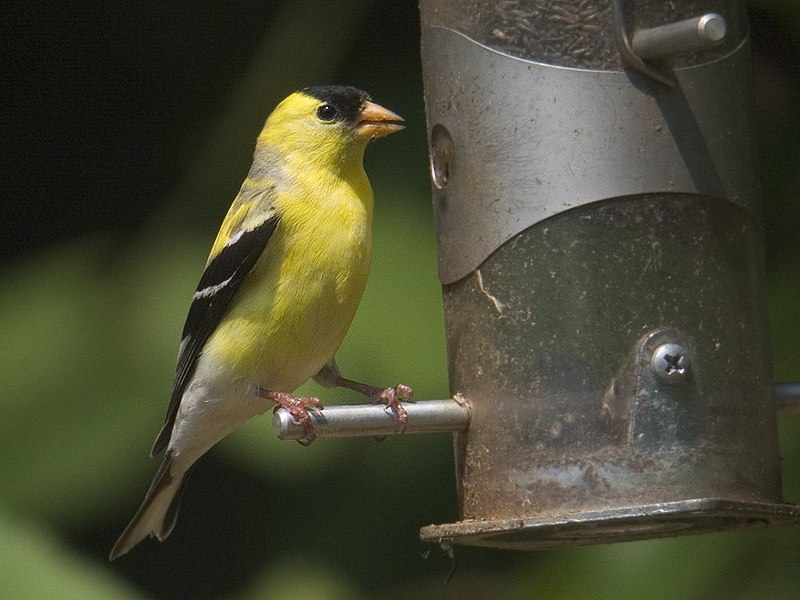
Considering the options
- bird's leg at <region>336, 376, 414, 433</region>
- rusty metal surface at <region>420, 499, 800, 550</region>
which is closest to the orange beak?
bird's leg at <region>336, 376, 414, 433</region>

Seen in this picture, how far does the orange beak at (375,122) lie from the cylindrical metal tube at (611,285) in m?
0.67

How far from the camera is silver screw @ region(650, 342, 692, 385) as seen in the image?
3.30m

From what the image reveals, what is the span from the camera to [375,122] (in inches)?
168

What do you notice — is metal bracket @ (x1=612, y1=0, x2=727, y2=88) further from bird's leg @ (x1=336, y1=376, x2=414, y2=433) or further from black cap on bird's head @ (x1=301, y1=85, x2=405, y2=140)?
bird's leg @ (x1=336, y1=376, x2=414, y2=433)

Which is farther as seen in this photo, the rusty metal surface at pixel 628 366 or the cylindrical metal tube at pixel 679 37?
the rusty metal surface at pixel 628 366

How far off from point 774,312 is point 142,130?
2.92 m

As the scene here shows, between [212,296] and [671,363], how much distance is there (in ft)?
4.85

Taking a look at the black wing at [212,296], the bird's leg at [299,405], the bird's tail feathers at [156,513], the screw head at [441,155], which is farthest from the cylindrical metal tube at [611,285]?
the bird's tail feathers at [156,513]

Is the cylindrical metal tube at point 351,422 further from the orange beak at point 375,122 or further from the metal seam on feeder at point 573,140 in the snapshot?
the orange beak at point 375,122

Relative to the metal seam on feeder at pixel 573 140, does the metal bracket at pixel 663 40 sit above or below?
above

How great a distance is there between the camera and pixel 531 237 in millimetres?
3467

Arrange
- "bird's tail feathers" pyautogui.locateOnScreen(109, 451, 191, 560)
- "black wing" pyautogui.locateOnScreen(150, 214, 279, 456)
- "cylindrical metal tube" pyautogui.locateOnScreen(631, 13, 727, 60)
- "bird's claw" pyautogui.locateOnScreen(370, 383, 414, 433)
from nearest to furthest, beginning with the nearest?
"cylindrical metal tube" pyautogui.locateOnScreen(631, 13, 727, 60), "bird's claw" pyautogui.locateOnScreen(370, 383, 414, 433), "black wing" pyautogui.locateOnScreen(150, 214, 279, 456), "bird's tail feathers" pyautogui.locateOnScreen(109, 451, 191, 560)

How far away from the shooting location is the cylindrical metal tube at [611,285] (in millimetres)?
3299

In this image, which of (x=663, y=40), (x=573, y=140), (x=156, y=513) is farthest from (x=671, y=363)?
(x=156, y=513)
